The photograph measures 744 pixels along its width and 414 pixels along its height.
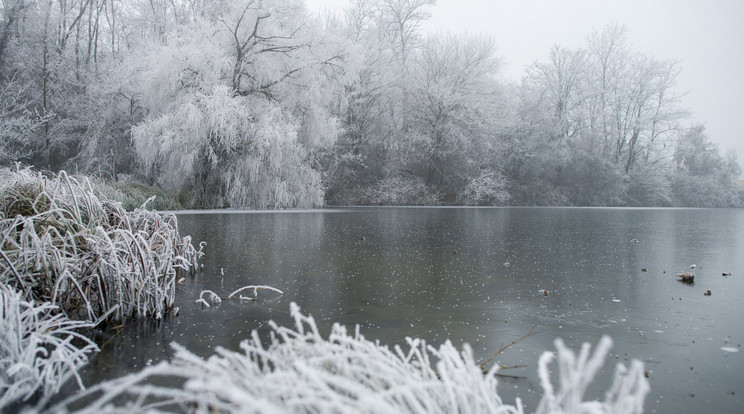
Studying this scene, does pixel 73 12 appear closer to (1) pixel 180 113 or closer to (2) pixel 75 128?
(2) pixel 75 128

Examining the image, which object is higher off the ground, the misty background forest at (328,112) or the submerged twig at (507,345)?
the misty background forest at (328,112)

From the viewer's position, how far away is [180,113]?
1273cm

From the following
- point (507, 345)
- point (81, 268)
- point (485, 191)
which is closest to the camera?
point (507, 345)

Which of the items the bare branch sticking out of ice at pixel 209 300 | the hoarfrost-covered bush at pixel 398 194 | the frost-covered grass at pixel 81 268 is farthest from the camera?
the hoarfrost-covered bush at pixel 398 194

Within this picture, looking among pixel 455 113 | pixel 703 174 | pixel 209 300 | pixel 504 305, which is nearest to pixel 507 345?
pixel 504 305

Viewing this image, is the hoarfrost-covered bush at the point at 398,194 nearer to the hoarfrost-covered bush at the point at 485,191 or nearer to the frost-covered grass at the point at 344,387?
the hoarfrost-covered bush at the point at 485,191

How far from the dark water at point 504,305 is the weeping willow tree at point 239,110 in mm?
6976

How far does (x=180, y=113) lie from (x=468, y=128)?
14.3 meters

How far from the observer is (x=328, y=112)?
18328mm

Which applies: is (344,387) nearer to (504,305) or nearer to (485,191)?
(504,305)

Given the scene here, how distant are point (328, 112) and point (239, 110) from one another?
5.64 meters

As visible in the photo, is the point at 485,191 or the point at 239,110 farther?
the point at 485,191

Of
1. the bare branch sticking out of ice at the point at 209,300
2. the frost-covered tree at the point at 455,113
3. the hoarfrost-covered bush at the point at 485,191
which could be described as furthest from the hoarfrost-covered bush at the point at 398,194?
the bare branch sticking out of ice at the point at 209,300

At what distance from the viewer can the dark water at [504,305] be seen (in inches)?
88.3
